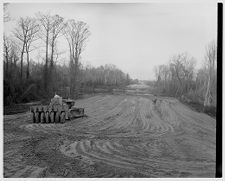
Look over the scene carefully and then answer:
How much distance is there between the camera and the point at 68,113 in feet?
11.2

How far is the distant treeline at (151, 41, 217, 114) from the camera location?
3.20 meters

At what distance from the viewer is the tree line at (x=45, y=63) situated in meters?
3.20

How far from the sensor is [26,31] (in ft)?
10.9

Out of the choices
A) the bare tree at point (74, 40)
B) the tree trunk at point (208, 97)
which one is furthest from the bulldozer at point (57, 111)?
the tree trunk at point (208, 97)

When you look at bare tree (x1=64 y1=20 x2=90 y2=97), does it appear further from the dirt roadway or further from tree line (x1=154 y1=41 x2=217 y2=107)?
tree line (x1=154 y1=41 x2=217 y2=107)

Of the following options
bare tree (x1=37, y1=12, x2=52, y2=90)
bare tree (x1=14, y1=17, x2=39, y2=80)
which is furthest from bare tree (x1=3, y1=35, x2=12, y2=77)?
bare tree (x1=37, y1=12, x2=52, y2=90)

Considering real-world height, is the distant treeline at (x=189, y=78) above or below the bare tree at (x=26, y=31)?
below

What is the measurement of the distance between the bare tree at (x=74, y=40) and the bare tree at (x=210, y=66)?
1.70 m

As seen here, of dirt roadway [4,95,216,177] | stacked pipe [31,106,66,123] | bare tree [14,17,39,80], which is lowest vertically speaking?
dirt roadway [4,95,216,177]

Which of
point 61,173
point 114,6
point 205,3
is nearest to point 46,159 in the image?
point 61,173

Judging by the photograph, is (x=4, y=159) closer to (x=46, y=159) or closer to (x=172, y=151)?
(x=46, y=159)

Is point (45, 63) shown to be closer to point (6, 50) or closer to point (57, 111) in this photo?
point (6, 50)

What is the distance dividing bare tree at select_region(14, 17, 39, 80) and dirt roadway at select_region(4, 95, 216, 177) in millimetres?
961

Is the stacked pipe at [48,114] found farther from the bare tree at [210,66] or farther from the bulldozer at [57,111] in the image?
the bare tree at [210,66]
